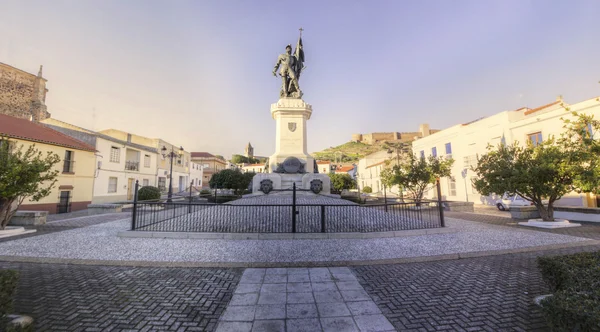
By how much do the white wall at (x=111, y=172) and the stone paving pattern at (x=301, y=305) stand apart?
2372 centimetres

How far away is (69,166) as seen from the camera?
18156 mm

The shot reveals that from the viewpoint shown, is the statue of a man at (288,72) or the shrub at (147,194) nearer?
the shrub at (147,194)

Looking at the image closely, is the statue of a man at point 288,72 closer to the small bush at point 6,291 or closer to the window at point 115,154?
the small bush at point 6,291

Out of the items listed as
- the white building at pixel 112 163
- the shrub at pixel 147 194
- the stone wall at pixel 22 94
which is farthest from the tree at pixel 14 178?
the stone wall at pixel 22 94

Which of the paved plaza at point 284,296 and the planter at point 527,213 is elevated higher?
the planter at point 527,213

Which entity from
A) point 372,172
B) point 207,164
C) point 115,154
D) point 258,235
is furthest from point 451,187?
point 207,164

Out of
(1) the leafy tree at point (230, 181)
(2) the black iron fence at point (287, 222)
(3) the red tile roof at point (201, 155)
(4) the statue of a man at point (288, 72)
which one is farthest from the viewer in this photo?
(3) the red tile roof at point (201, 155)

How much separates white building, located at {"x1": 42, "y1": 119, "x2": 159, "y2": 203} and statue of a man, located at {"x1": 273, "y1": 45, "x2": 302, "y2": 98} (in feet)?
58.2

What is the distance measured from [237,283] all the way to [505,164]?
500 inches

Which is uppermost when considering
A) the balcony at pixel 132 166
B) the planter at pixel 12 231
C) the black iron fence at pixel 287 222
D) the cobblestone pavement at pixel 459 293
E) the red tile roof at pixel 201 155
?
the red tile roof at pixel 201 155

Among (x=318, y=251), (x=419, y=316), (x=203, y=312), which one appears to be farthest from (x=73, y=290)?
(x=419, y=316)

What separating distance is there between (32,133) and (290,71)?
18.8 m

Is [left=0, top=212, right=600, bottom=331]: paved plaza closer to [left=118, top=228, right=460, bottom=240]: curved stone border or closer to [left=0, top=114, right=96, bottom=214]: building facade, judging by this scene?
[left=118, top=228, right=460, bottom=240]: curved stone border

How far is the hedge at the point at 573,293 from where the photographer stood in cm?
205
